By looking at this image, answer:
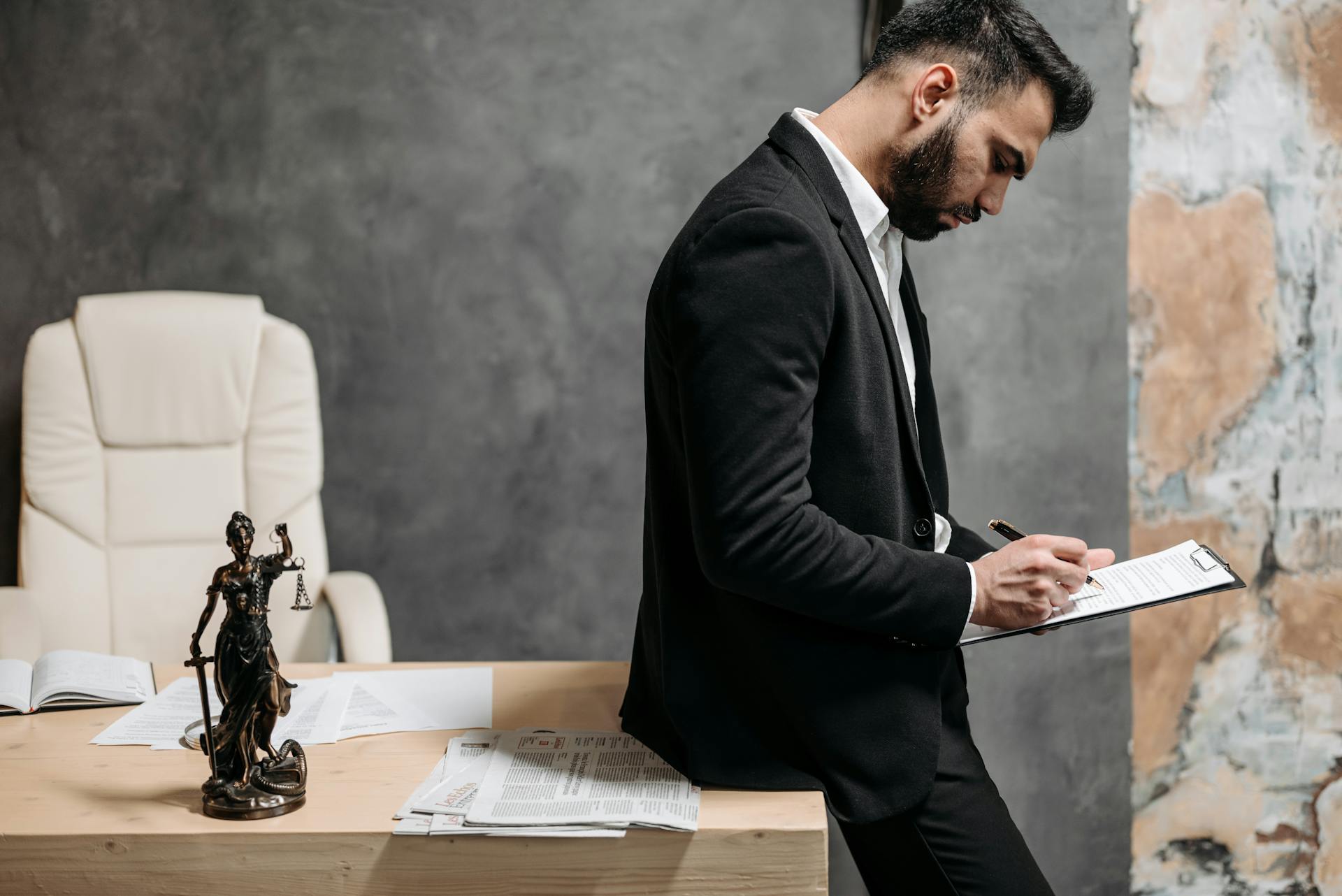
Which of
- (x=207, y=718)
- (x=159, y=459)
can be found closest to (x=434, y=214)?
(x=159, y=459)

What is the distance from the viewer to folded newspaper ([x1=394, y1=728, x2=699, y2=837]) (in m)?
1.02

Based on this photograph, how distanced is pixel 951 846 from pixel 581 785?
407mm

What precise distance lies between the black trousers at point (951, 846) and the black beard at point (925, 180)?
592 mm

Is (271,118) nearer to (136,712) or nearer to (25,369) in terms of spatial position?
(25,369)

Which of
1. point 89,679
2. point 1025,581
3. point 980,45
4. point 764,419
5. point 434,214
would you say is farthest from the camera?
point 434,214

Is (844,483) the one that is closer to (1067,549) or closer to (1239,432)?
(1067,549)

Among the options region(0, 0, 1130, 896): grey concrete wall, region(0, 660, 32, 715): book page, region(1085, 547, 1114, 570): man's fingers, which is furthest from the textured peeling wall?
region(0, 660, 32, 715): book page

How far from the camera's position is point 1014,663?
2.10 metres

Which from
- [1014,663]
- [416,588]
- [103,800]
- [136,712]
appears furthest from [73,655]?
[1014,663]

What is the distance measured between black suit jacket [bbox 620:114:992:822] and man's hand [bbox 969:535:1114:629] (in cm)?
4

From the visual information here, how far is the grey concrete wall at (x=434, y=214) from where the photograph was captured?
7.55 feet

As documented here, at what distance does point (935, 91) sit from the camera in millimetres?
1182

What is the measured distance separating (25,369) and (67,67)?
727 mm

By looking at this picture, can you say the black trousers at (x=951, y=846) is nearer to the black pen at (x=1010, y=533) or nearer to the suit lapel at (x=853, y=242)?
the black pen at (x=1010, y=533)
